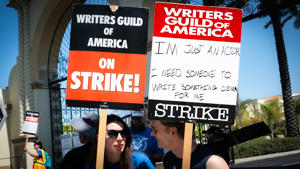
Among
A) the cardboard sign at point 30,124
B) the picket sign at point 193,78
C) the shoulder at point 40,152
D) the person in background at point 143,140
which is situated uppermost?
the picket sign at point 193,78

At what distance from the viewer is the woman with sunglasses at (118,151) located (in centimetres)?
246

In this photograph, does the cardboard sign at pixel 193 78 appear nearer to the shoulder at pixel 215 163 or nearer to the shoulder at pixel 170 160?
the shoulder at pixel 170 160

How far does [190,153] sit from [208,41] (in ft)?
2.99

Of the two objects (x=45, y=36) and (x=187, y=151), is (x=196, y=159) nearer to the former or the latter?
(x=187, y=151)

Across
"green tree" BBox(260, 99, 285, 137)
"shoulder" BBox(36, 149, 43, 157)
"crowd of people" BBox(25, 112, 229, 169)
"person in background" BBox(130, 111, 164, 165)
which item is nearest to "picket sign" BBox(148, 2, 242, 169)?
"crowd of people" BBox(25, 112, 229, 169)

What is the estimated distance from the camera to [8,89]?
14.3 metres

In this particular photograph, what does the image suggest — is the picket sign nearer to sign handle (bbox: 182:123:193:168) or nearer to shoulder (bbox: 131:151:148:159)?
sign handle (bbox: 182:123:193:168)

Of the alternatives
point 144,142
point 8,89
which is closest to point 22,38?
point 8,89

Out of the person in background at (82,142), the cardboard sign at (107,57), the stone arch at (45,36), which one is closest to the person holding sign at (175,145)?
the cardboard sign at (107,57)

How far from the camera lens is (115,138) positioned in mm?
2469

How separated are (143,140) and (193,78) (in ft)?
5.97

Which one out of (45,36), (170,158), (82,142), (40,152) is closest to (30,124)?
(40,152)

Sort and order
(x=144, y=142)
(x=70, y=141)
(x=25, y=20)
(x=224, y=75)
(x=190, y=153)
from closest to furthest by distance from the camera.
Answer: (x=190, y=153) → (x=224, y=75) → (x=144, y=142) → (x=70, y=141) → (x=25, y=20)

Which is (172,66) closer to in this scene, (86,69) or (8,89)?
(86,69)
